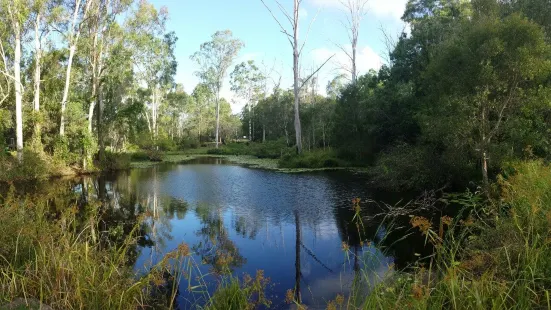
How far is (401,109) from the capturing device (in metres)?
19.9

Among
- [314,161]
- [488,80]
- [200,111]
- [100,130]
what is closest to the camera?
[488,80]

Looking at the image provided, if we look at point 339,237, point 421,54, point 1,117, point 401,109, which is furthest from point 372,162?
point 1,117

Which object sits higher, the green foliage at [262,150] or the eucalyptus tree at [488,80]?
the eucalyptus tree at [488,80]

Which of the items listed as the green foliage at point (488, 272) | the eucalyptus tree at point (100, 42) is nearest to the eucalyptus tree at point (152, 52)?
the eucalyptus tree at point (100, 42)

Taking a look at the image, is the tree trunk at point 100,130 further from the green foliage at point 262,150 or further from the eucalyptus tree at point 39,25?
the green foliage at point 262,150

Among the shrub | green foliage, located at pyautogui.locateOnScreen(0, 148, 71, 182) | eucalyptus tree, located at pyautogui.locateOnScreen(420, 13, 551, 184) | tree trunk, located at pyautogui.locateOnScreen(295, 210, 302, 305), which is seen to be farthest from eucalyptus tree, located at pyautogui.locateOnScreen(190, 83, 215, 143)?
tree trunk, located at pyautogui.locateOnScreen(295, 210, 302, 305)

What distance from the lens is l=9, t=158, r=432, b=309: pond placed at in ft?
19.1

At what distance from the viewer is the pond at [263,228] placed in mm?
5820

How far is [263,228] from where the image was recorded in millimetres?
9164

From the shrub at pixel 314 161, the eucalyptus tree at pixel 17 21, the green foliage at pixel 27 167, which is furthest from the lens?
the shrub at pixel 314 161

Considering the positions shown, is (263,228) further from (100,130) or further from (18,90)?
(100,130)

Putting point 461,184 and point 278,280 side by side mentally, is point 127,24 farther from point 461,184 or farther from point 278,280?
point 278,280

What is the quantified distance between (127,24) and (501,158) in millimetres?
25488

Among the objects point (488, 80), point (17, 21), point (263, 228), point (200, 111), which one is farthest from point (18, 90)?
point (200, 111)
